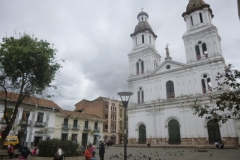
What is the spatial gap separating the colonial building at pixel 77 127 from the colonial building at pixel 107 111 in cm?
331

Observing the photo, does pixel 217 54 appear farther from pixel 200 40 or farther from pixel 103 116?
pixel 103 116

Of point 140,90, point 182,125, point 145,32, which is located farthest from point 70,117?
point 145,32

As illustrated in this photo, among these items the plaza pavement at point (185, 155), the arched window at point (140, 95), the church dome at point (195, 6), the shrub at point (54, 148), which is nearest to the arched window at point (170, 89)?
the arched window at point (140, 95)

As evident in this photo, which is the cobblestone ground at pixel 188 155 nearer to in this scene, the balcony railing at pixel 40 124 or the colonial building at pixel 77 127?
the balcony railing at pixel 40 124

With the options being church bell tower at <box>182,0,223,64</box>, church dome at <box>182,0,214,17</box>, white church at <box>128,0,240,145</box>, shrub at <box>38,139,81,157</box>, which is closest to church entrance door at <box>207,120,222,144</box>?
white church at <box>128,0,240,145</box>

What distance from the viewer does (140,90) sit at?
33.0m

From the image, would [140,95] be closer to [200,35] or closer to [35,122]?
[200,35]

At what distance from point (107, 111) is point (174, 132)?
70.2 feet

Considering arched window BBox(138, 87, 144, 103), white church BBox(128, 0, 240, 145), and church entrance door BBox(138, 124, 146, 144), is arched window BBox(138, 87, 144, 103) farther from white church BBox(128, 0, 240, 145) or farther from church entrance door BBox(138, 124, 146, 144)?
church entrance door BBox(138, 124, 146, 144)

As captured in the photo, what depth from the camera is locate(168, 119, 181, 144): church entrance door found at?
2649 centimetres

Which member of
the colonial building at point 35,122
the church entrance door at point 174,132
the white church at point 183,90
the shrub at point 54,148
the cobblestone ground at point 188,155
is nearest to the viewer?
the shrub at point 54,148

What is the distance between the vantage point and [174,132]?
27.0 metres

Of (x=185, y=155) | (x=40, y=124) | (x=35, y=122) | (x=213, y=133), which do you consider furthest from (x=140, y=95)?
(x=185, y=155)

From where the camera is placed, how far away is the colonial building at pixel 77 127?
31.2 m
